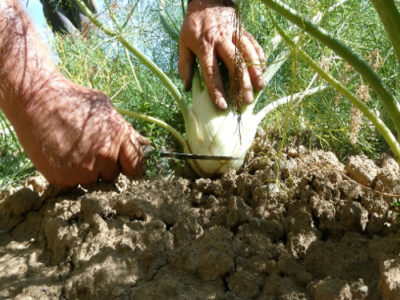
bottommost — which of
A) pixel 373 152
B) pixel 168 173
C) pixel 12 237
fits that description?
pixel 12 237

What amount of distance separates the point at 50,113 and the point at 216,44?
63cm

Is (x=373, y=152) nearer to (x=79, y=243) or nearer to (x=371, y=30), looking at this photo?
(x=371, y=30)

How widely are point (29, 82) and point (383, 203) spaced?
1.04 metres

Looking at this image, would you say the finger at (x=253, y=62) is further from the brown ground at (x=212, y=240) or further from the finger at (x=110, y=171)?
the finger at (x=110, y=171)

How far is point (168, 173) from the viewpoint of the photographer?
1.85 meters

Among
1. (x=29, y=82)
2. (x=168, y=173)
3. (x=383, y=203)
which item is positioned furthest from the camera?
(x=168, y=173)

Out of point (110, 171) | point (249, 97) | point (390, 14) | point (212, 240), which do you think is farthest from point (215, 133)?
point (390, 14)

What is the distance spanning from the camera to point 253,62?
172 cm

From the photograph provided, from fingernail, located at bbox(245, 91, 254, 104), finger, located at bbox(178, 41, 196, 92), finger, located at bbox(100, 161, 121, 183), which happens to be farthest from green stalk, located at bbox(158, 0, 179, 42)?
finger, located at bbox(100, 161, 121, 183)

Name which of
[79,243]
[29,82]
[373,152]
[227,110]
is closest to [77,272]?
[79,243]

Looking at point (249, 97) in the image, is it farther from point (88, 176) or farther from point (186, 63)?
point (88, 176)

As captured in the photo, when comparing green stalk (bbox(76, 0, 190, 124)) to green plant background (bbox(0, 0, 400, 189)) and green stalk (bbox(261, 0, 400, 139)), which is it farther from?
green stalk (bbox(261, 0, 400, 139))

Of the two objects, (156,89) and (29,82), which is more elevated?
(156,89)

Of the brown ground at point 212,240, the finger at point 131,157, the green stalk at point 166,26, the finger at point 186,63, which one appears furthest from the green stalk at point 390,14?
the green stalk at point 166,26
